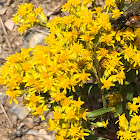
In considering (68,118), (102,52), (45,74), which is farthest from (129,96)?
(45,74)

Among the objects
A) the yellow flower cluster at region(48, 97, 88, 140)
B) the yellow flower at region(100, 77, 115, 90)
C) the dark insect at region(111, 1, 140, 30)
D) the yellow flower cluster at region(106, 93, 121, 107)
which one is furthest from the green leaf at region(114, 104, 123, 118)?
the dark insect at region(111, 1, 140, 30)

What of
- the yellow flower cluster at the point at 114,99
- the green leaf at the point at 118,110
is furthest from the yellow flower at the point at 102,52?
the green leaf at the point at 118,110

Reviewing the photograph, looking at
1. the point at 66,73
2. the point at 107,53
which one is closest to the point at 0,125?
the point at 66,73

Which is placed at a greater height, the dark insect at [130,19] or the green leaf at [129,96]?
the dark insect at [130,19]

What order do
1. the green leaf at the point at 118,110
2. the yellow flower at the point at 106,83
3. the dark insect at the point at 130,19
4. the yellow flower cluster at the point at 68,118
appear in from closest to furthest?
the yellow flower cluster at the point at 68,118
the yellow flower at the point at 106,83
the dark insect at the point at 130,19
the green leaf at the point at 118,110

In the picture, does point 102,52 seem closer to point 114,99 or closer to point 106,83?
point 106,83

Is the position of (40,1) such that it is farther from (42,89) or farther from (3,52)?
(42,89)

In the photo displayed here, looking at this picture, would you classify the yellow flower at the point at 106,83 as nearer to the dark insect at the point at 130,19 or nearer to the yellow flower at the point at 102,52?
the yellow flower at the point at 102,52

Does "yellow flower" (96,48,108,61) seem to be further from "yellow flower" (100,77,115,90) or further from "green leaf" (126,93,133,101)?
"green leaf" (126,93,133,101)

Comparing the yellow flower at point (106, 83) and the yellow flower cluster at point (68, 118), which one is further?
the yellow flower at point (106, 83)
